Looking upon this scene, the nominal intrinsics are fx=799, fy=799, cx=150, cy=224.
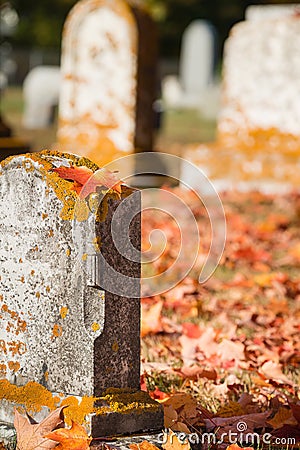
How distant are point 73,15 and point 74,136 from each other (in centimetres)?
132

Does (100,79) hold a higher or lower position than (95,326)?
higher

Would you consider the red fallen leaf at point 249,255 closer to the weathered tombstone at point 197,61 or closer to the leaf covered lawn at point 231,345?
the leaf covered lawn at point 231,345

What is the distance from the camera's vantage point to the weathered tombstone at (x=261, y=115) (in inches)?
348

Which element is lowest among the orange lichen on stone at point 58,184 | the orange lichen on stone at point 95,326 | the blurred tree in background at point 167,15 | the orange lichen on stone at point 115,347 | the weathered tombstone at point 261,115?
the orange lichen on stone at point 115,347

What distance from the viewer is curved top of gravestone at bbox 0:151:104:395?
7.47 ft

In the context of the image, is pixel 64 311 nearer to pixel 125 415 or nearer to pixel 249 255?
pixel 125 415

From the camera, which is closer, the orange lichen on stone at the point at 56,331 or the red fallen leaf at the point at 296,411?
the orange lichen on stone at the point at 56,331

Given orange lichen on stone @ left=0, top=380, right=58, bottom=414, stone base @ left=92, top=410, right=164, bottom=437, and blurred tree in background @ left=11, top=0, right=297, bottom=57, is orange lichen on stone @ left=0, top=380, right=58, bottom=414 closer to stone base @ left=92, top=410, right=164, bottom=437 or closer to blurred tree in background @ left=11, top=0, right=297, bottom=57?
stone base @ left=92, top=410, right=164, bottom=437

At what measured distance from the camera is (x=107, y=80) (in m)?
8.62

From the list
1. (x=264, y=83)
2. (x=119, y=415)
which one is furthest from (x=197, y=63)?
(x=119, y=415)

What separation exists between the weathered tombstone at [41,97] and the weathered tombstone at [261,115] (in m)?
7.05

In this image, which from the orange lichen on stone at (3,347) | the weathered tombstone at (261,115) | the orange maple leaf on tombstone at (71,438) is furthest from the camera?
the weathered tombstone at (261,115)

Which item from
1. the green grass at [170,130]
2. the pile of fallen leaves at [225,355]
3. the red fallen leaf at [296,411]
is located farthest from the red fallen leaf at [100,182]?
the green grass at [170,130]

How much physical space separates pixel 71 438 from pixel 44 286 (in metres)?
0.44
